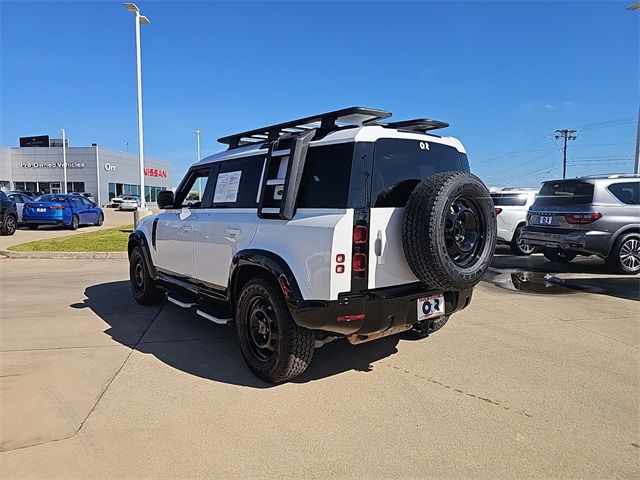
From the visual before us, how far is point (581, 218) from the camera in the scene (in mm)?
8547

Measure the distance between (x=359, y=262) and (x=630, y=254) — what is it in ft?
26.5

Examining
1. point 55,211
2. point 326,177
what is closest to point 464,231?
point 326,177

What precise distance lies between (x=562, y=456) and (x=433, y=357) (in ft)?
5.63

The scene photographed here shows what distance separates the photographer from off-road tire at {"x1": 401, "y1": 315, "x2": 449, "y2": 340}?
4.16 m

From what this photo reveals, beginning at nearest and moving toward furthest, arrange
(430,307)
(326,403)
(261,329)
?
(326,403) → (430,307) → (261,329)

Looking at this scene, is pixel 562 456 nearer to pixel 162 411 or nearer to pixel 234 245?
pixel 162 411

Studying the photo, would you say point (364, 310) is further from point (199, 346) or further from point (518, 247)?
point (518, 247)

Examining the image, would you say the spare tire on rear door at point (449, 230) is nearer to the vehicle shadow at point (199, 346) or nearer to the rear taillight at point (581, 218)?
the vehicle shadow at point (199, 346)

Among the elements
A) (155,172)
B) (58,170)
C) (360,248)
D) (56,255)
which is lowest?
(56,255)

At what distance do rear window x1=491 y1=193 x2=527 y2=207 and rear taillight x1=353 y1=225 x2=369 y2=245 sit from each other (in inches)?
392

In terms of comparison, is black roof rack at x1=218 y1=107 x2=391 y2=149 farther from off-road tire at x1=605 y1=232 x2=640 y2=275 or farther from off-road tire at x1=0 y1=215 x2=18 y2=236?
off-road tire at x1=0 y1=215 x2=18 y2=236

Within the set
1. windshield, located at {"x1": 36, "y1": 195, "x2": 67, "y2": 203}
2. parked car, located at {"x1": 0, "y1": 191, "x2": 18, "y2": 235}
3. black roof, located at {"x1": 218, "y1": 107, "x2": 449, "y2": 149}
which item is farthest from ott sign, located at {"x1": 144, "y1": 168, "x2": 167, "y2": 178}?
black roof, located at {"x1": 218, "y1": 107, "x2": 449, "y2": 149}

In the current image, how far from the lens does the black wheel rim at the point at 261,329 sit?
374 centimetres

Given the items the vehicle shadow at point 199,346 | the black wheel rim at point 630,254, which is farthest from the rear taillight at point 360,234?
the black wheel rim at point 630,254
